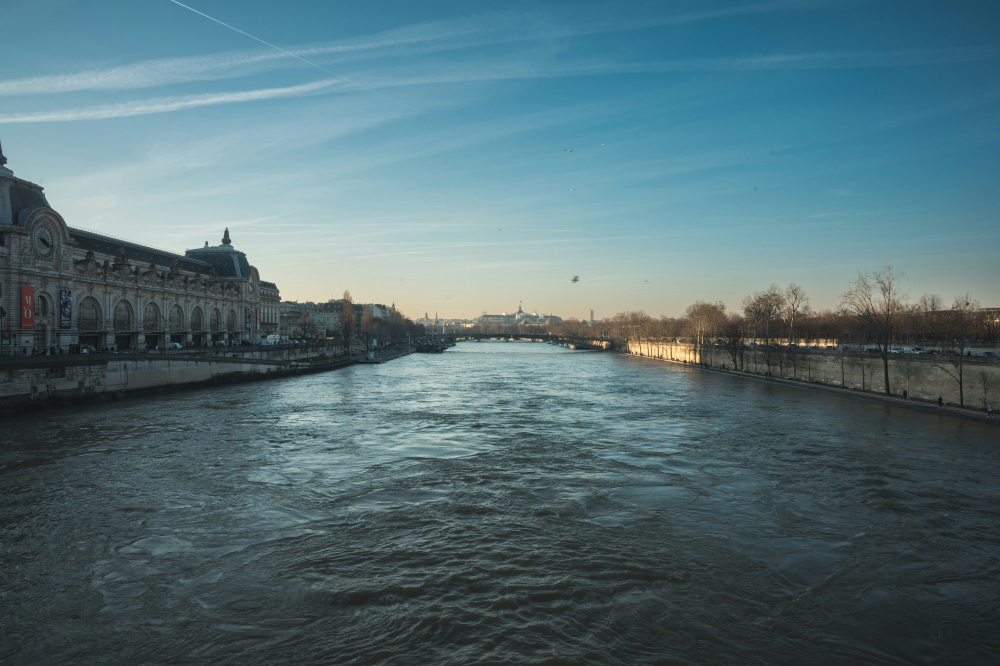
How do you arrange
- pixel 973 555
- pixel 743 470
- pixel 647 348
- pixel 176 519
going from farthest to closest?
pixel 647 348, pixel 743 470, pixel 176 519, pixel 973 555

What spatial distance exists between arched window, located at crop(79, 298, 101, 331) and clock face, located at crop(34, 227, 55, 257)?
5.89m

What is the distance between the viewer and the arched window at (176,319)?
55956mm

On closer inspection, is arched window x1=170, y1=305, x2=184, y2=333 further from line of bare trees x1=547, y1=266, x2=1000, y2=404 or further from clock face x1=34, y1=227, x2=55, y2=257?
line of bare trees x1=547, y1=266, x2=1000, y2=404

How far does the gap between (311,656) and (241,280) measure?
75143 millimetres

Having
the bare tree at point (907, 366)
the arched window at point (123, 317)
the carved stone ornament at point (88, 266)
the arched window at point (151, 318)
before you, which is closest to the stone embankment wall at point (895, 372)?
the bare tree at point (907, 366)

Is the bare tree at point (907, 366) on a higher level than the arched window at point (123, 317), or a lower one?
lower

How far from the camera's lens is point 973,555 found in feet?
35.9

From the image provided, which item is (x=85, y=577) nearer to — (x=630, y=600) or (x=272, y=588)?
(x=272, y=588)

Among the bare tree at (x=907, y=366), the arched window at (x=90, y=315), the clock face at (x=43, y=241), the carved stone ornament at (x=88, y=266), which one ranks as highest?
the clock face at (x=43, y=241)

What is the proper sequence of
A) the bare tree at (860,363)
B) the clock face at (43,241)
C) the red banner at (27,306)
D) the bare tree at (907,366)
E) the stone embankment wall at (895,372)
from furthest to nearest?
the bare tree at (860,363) → the clock face at (43,241) → the bare tree at (907,366) → the red banner at (27,306) → the stone embankment wall at (895,372)

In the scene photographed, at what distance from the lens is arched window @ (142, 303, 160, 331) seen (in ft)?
167

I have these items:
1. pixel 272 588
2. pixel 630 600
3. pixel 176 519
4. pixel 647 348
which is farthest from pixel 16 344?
pixel 647 348

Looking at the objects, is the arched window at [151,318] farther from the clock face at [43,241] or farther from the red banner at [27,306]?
the red banner at [27,306]

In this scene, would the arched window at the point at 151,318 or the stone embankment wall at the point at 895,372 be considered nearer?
the stone embankment wall at the point at 895,372
